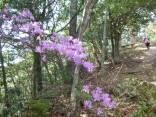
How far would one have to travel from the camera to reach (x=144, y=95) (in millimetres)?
9445

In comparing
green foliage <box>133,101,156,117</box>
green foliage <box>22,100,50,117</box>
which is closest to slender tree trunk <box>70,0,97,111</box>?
green foliage <box>22,100,50,117</box>

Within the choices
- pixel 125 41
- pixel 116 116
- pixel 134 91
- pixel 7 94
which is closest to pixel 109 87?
pixel 134 91

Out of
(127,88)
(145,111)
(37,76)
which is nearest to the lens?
(145,111)

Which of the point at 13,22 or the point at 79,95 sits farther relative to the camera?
the point at 79,95

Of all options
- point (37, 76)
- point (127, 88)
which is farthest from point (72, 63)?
point (37, 76)

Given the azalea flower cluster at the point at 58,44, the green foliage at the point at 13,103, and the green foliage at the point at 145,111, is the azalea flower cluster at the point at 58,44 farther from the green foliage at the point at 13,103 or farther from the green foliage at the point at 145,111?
the green foliage at the point at 13,103

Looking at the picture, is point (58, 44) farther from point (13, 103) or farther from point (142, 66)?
point (142, 66)

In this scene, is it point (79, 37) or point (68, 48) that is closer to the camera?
point (68, 48)

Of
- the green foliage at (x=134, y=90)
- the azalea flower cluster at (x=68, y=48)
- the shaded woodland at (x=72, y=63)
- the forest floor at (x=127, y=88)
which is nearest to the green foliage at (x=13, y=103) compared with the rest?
the shaded woodland at (x=72, y=63)

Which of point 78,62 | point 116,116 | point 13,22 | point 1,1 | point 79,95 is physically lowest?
point 116,116

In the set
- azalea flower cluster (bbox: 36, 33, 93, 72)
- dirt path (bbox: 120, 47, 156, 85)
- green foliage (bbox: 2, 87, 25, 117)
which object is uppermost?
azalea flower cluster (bbox: 36, 33, 93, 72)

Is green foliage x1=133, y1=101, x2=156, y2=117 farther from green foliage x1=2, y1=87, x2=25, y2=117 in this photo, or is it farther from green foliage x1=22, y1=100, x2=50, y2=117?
green foliage x1=2, y1=87, x2=25, y2=117

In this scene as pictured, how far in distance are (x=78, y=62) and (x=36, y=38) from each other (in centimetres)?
105

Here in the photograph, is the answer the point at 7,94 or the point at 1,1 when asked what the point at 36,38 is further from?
the point at 7,94
